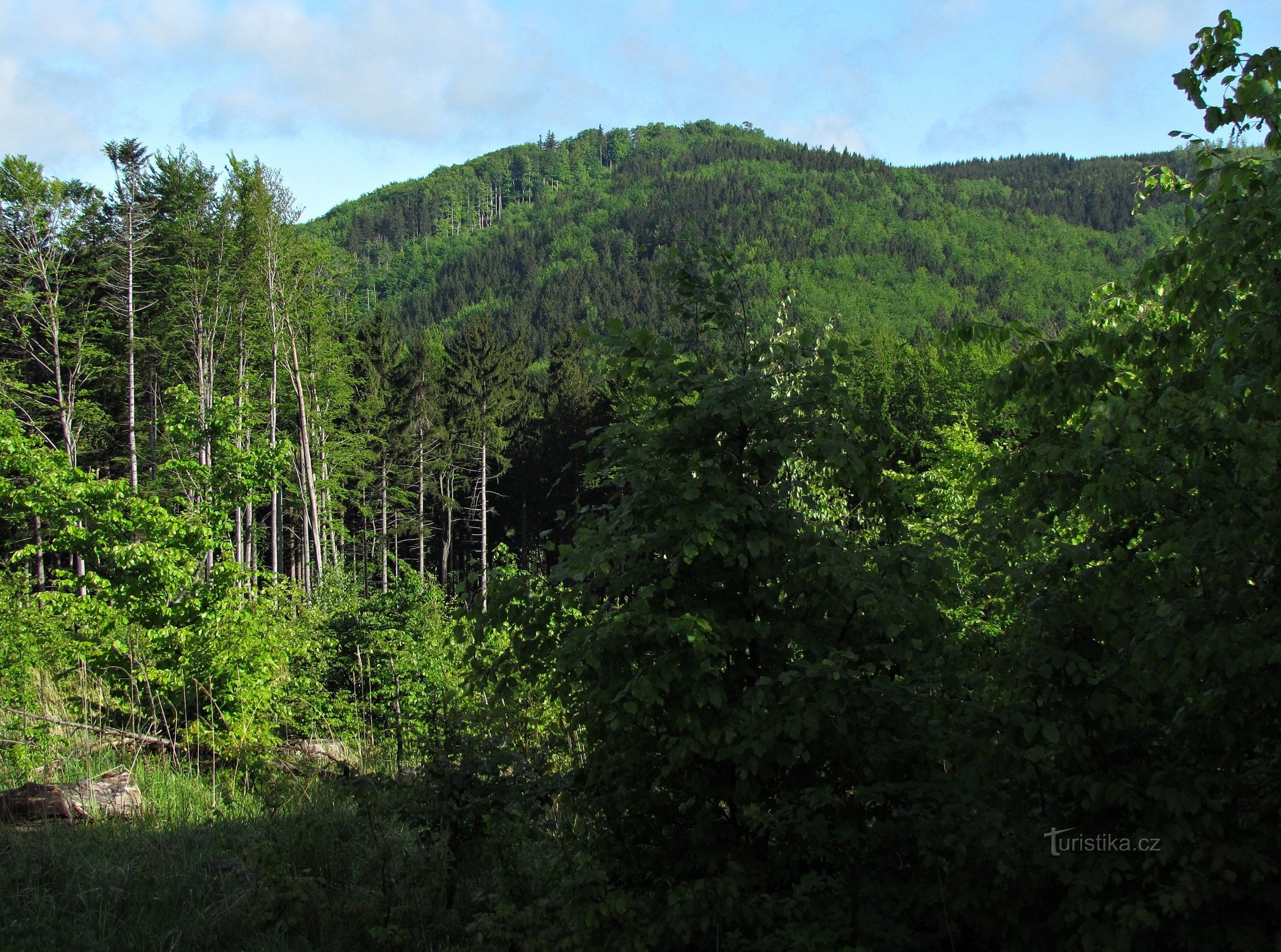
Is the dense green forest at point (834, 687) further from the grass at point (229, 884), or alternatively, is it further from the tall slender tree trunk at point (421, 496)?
the tall slender tree trunk at point (421, 496)

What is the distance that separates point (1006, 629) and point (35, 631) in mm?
10526

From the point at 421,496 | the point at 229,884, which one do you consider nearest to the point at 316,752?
the point at 229,884

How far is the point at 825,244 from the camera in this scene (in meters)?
162

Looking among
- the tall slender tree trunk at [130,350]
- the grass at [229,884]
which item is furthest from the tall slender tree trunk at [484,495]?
the grass at [229,884]

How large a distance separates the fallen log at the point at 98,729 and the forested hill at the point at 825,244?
313 ft

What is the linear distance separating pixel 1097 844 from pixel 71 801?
6.85 m

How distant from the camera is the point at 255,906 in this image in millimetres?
4926

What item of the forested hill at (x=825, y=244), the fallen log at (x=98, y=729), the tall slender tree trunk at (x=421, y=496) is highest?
the forested hill at (x=825, y=244)

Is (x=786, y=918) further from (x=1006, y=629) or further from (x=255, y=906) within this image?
(x=255, y=906)

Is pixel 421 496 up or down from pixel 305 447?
down

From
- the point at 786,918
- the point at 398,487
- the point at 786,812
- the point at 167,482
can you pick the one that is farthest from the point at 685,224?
the point at 398,487

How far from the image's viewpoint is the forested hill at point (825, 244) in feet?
431

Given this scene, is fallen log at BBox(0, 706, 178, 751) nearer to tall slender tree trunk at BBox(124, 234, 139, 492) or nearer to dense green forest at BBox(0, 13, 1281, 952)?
dense green forest at BBox(0, 13, 1281, 952)

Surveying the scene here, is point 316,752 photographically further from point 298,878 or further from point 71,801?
point 298,878
